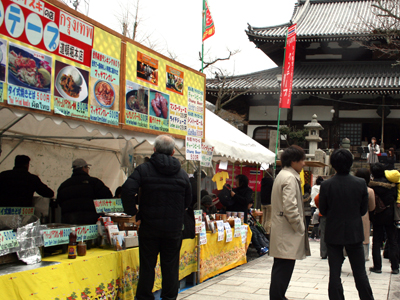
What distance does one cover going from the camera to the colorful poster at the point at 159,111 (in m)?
4.74

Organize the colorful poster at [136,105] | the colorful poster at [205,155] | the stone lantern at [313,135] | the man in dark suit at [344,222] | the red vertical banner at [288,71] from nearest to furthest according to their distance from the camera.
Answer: the man in dark suit at [344,222]
the colorful poster at [136,105]
the colorful poster at [205,155]
the red vertical banner at [288,71]
the stone lantern at [313,135]

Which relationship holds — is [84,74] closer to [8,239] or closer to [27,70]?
[27,70]

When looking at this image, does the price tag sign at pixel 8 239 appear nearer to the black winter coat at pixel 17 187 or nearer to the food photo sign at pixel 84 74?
the food photo sign at pixel 84 74

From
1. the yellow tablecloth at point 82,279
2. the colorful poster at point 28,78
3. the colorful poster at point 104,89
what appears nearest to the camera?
the yellow tablecloth at point 82,279

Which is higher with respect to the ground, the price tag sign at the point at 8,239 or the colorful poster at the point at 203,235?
the price tag sign at the point at 8,239

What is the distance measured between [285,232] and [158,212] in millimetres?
1236

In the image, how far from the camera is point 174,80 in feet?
17.0

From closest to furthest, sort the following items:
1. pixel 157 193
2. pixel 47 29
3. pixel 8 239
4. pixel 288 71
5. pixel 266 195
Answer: pixel 8 239
pixel 47 29
pixel 157 193
pixel 266 195
pixel 288 71

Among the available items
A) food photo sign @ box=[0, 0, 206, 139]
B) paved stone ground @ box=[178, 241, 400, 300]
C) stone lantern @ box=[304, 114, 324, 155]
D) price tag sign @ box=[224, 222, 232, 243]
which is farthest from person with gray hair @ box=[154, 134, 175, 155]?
stone lantern @ box=[304, 114, 324, 155]

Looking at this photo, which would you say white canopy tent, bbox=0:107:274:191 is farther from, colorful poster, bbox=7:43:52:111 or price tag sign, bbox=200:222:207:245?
price tag sign, bbox=200:222:207:245

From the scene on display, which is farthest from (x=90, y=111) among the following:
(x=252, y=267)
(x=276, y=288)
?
(x=252, y=267)

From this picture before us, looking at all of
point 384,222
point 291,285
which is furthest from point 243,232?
point 384,222

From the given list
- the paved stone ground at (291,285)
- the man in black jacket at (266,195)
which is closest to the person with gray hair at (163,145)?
the paved stone ground at (291,285)

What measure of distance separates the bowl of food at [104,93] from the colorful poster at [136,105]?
0.24 meters
